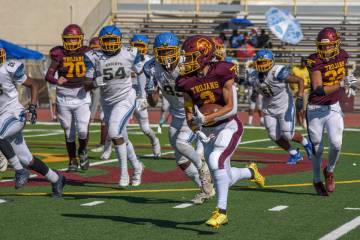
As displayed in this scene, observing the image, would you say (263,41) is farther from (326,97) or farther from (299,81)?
(326,97)

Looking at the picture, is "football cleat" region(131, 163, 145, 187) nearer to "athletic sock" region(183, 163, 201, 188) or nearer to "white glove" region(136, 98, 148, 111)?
"white glove" region(136, 98, 148, 111)

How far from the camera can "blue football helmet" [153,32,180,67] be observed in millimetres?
10211

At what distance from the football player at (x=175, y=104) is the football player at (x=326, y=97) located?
1.35 meters

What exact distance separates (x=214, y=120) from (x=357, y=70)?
2024 cm

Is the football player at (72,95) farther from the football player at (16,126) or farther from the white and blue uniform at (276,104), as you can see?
the white and blue uniform at (276,104)

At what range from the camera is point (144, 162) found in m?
14.6

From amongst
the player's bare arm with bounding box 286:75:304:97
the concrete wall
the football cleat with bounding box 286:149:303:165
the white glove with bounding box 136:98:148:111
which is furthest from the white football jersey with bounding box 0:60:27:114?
the concrete wall

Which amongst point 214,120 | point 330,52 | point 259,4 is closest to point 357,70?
point 259,4

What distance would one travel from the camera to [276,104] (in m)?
14.6

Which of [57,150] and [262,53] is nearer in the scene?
[262,53]

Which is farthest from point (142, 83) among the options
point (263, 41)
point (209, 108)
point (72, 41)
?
point (263, 41)

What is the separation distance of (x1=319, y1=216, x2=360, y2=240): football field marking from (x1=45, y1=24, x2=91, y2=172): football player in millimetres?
5418

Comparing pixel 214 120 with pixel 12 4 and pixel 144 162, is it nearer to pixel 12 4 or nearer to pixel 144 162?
pixel 144 162

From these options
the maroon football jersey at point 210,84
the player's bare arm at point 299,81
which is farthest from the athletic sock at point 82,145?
the maroon football jersey at point 210,84
